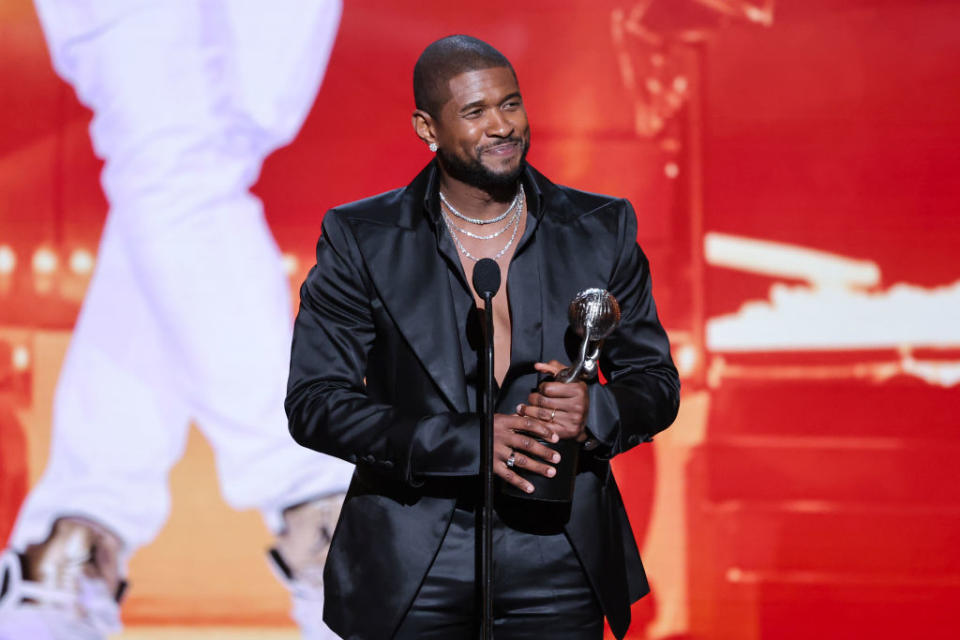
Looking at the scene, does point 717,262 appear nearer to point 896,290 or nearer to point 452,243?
point 896,290

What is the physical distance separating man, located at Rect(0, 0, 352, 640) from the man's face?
1856 mm

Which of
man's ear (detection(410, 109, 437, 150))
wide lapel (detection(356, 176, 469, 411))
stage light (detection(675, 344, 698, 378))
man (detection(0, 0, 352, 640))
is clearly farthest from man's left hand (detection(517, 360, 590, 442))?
man (detection(0, 0, 352, 640))

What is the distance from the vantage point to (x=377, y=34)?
3541 millimetres

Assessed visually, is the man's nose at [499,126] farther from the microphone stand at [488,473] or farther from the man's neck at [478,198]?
the microphone stand at [488,473]

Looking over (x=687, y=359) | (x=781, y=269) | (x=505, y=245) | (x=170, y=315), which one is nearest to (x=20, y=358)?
(x=170, y=315)

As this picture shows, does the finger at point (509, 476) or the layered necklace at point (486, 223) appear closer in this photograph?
the finger at point (509, 476)

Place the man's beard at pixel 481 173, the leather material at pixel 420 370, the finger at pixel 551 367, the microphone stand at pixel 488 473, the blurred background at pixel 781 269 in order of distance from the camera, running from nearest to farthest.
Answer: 1. the microphone stand at pixel 488 473
2. the finger at pixel 551 367
3. the leather material at pixel 420 370
4. the man's beard at pixel 481 173
5. the blurred background at pixel 781 269

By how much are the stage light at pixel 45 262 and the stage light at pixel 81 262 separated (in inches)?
2.6

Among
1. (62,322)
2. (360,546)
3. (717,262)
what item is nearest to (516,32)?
(717,262)

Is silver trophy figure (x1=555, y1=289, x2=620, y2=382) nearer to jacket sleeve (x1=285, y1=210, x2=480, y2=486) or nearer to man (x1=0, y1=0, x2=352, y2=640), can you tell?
jacket sleeve (x1=285, y1=210, x2=480, y2=486)

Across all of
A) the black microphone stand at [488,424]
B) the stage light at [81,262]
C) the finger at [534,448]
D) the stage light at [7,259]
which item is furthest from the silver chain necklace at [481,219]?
the stage light at [7,259]

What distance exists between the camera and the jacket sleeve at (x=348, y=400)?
1597 millimetres

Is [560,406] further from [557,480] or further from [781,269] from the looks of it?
[781,269]

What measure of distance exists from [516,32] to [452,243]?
75.4 inches
